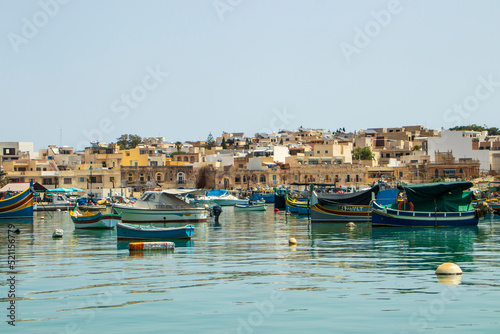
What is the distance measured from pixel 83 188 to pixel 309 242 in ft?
196

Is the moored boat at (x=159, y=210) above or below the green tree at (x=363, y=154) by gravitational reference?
below

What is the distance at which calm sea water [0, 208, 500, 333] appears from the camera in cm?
1461

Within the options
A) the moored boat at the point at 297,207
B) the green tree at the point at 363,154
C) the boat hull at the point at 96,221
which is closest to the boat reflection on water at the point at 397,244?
the boat hull at the point at 96,221

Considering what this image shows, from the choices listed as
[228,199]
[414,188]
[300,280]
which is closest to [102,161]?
[228,199]

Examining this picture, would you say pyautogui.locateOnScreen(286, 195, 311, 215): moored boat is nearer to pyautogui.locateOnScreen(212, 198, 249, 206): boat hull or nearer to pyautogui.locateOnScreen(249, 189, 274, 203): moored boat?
pyautogui.locateOnScreen(212, 198, 249, 206): boat hull

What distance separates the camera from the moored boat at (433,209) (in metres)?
38.4

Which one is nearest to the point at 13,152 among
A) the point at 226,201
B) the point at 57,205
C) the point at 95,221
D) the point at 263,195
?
the point at 57,205

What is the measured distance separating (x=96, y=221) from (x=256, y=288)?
2330 cm

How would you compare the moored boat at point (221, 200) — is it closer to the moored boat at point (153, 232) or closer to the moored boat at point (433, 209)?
the moored boat at point (433, 209)

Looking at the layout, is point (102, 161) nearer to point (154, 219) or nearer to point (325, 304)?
point (154, 219)

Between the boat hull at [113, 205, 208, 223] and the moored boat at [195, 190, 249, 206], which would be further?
the moored boat at [195, 190, 249, 206]

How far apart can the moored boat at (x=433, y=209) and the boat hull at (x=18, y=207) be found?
26.4m

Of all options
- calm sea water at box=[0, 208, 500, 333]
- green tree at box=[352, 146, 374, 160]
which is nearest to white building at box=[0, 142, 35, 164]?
green tree at box=[352, 146, 374, 160]

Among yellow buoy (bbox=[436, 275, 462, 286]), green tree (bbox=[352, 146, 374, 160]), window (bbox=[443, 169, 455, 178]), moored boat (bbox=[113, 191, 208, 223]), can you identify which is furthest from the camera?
green tree (bbox=[352, 146, 374, 160])
